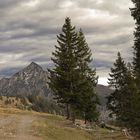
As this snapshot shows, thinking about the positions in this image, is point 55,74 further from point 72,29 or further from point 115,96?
point 115,96

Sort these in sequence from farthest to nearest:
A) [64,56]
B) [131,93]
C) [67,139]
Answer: [64,56] < [131,93] < [67,139]

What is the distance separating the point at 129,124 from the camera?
5188cm

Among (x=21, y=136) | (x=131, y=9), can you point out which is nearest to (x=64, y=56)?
(x=131, y=9)

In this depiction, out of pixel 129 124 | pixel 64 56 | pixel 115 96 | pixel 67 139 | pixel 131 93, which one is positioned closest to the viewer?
pixel 67 139

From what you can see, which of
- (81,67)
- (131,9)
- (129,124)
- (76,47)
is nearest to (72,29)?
(76,47)

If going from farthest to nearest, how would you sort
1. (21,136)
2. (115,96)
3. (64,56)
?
(115,96), (64,56), (21,136)

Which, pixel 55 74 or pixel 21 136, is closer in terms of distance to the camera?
pixel 21 136

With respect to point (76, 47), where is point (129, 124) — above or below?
below

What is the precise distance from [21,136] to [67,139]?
540 centimetres

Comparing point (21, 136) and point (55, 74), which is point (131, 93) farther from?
point (21, 136)

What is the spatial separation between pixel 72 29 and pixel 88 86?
9.78 m

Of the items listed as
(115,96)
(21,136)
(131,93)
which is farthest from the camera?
(115,96)

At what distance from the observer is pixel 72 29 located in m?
62.1

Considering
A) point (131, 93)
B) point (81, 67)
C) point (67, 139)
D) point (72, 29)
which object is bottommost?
point (67, 139)
